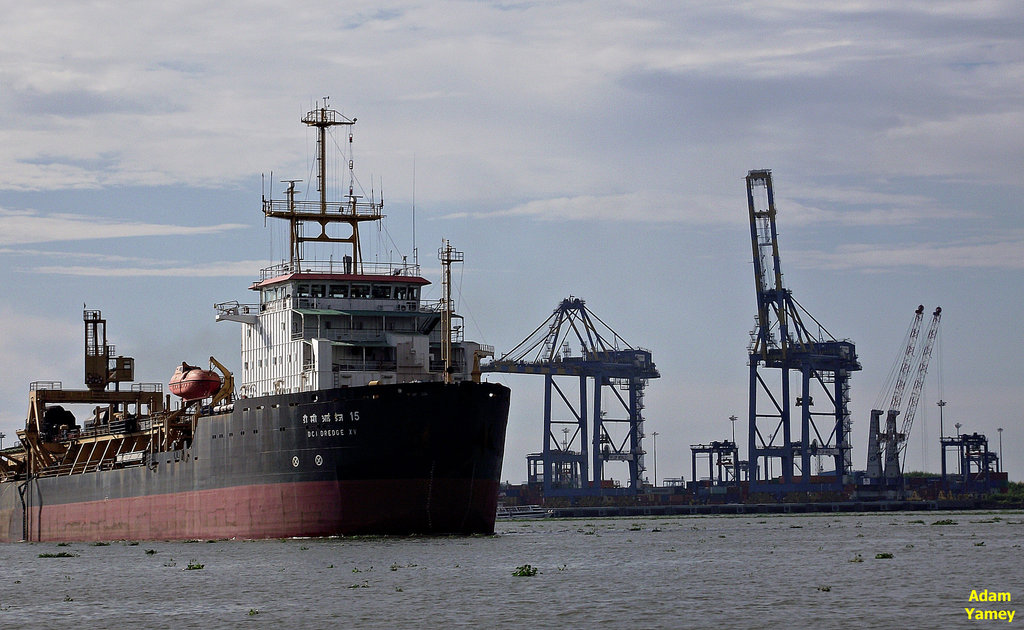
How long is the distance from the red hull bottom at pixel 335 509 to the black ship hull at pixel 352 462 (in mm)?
44

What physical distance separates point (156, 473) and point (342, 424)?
49.9 feet

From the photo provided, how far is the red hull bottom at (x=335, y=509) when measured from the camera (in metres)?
57.5

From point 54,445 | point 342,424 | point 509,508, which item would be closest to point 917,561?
point 342,424

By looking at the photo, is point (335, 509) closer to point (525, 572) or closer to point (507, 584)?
point (525, 572)

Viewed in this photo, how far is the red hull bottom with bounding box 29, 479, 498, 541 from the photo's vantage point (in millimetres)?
57500

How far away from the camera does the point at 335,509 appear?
190 feet

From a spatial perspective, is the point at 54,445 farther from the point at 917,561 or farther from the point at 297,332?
the point at 917,561

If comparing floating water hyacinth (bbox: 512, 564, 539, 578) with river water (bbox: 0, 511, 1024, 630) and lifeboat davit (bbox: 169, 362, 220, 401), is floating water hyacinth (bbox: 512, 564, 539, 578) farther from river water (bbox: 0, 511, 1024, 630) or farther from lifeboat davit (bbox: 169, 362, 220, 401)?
lifeboat davit (bbox: 169, 362, 220, 401)

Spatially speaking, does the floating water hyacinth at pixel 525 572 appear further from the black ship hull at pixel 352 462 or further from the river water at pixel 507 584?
the black ship hull at pixel 352 462

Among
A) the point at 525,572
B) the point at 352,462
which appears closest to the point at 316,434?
the point at 352,462

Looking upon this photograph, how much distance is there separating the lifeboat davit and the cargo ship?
0.08 m

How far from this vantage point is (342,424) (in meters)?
57.4

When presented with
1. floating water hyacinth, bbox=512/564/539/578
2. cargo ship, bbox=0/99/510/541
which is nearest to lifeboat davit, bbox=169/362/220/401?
cargo ship, bbox=0/99/510/541

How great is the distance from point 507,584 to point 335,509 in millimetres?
18890
